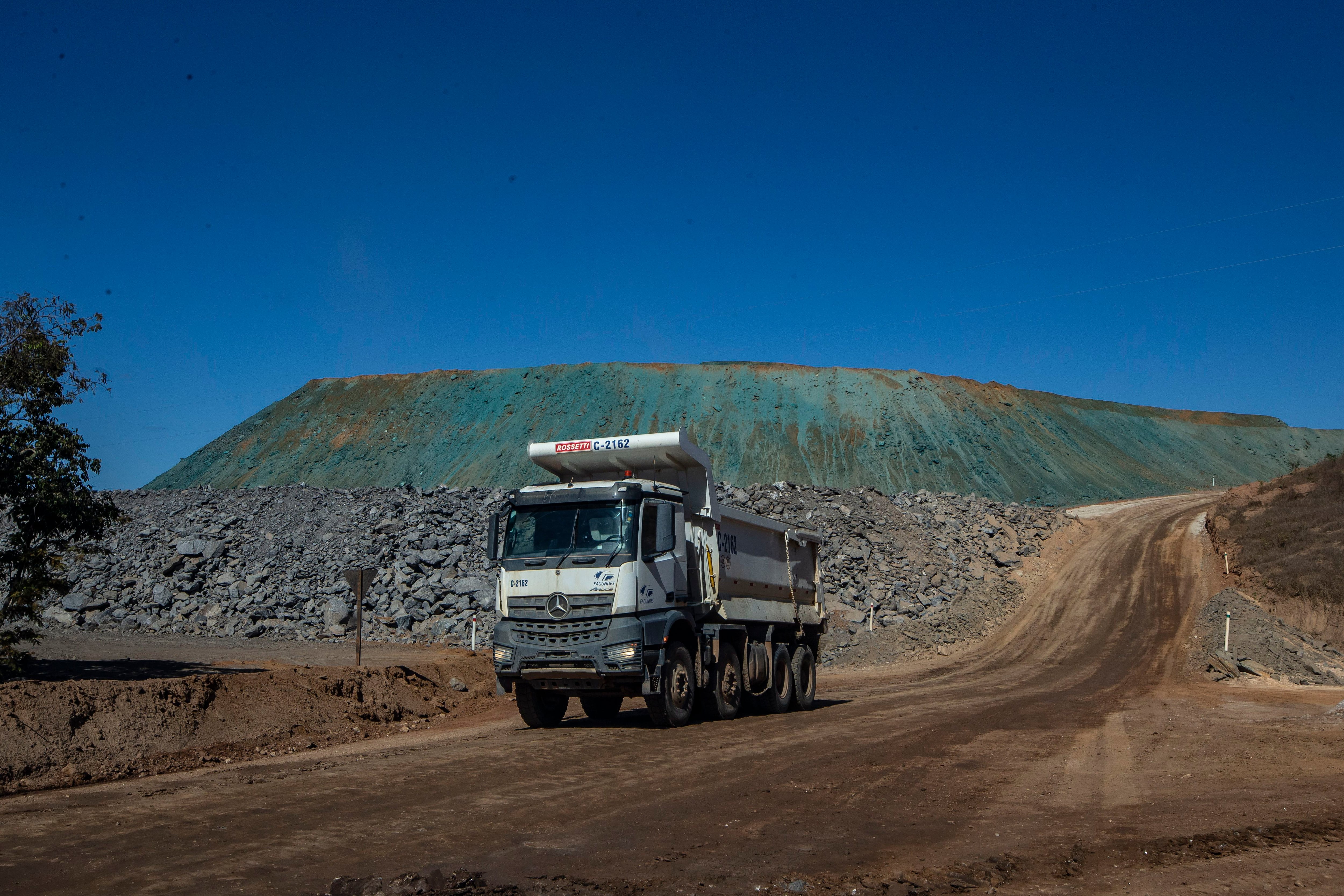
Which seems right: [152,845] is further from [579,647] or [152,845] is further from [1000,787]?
[1000,787]

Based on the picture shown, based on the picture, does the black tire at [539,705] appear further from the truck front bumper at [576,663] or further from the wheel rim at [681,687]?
the wheel rim at [681,687]

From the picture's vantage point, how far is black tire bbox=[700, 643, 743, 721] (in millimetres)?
14172

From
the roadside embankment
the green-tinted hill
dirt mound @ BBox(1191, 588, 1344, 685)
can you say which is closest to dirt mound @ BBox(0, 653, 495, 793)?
dirt mound @ BBox(1191, 588, 1344, 685)

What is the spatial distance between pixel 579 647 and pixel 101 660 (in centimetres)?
1391

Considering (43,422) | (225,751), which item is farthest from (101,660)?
(225,751)

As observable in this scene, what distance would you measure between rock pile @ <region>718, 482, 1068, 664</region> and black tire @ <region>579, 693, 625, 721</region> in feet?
44.3

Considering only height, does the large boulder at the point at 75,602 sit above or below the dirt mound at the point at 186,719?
above

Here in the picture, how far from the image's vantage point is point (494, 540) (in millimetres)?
13164

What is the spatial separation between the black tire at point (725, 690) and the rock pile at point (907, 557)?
13.1 meters

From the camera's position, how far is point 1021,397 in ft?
275

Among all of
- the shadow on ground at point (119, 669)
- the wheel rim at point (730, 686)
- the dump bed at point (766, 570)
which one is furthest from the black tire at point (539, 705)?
the shadow on ground at point (119, 669)

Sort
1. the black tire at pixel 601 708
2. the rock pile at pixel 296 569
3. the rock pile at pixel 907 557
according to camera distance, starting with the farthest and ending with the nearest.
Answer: the rock pile at pixel 907 557 < the rock pile at pixel 296 569 < the black tire at pixel 601 708

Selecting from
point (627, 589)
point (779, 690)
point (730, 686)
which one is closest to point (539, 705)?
point (627, 589)

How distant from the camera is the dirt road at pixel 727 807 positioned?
6.36 metres
